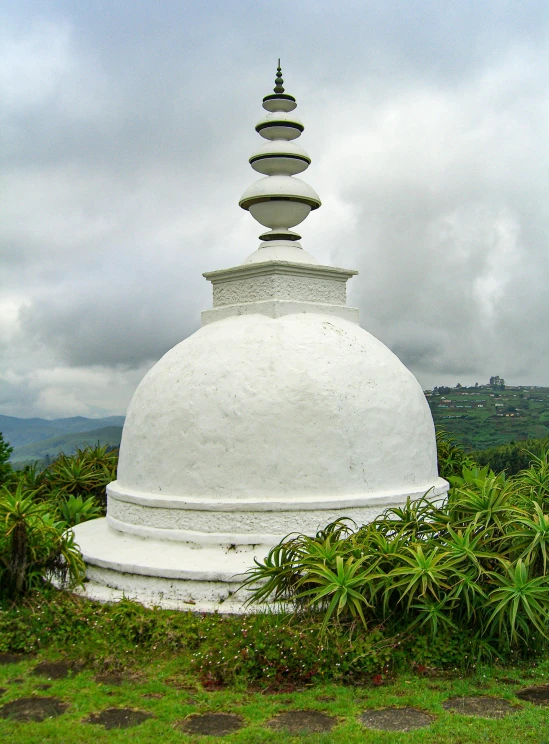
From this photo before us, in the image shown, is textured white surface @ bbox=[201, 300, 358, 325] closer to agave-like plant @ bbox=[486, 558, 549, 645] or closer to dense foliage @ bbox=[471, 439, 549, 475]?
agave-like plant @ bbox=[486, 558, 549, 645]

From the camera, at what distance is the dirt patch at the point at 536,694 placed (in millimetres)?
6000

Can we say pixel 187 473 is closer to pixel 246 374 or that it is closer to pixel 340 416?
pixel 246 374

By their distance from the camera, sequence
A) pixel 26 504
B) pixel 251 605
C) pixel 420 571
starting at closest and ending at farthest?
pixel 420 571
pixel 251 605
pixel 26 504

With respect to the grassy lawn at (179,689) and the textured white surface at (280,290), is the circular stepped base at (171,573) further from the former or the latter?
the textured white surface at (280,290)

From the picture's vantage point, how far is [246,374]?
9078mm

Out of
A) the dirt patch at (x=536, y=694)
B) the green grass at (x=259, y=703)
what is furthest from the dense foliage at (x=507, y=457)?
the green grass at (x=259, y=703)

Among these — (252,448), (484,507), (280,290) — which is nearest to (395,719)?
(484,507)

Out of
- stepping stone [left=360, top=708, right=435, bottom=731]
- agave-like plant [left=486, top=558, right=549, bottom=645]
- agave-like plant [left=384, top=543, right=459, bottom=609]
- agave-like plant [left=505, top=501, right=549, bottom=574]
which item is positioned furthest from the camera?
agave-like plant [left=505, top=501, right=549, bottom=574]

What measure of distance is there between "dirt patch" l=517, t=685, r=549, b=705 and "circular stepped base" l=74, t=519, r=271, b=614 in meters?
2.85

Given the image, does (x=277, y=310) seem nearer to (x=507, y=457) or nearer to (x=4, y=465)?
(x=4, y=465)

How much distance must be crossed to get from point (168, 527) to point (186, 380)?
1965mm

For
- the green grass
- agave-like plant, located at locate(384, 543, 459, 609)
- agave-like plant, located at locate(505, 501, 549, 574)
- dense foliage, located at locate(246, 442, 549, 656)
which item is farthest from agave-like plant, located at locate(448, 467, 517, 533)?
the green grass

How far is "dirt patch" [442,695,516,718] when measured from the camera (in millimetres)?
5781

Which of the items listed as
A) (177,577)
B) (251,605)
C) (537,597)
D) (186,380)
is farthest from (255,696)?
(186,380)
